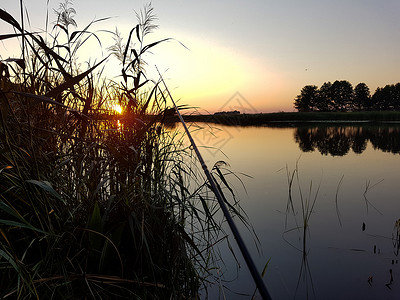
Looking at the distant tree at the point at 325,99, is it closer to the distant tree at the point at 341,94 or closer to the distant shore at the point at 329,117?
the distant tree at the point at 341,94

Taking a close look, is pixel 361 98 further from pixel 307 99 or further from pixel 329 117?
pixel 329 117

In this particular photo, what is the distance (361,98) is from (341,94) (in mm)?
5475

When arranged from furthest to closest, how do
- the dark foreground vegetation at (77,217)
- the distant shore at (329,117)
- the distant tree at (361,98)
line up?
the distant tree at (361,98), the distant shore at (329,117), the dark foreground vegetation at (77,217)

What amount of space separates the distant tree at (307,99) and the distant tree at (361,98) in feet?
35.1

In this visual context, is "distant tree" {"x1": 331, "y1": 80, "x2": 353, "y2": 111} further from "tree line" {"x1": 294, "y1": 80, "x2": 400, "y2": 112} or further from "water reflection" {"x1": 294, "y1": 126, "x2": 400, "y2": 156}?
"water reflection" {"x1": 294, "y1": 126, "x2": 400, "y2": 156}

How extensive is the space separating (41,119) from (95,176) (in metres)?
0.59

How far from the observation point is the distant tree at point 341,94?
7775 cm

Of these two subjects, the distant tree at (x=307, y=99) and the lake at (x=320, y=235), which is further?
the distant tree at (x=307, y=99)

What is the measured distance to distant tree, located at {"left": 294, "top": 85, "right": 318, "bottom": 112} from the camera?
256ft

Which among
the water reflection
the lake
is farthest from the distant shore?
the lake

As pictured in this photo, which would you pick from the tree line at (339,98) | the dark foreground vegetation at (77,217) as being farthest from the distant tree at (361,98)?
the dark foreground vegetation at (77,217)

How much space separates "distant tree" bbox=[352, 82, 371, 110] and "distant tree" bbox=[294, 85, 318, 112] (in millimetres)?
10697

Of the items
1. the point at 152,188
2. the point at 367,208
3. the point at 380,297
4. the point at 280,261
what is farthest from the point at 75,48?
the point at 367,208

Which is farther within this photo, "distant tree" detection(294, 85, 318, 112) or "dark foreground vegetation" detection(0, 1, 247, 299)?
"distant tree" detection(294, 85, 318, 112)
